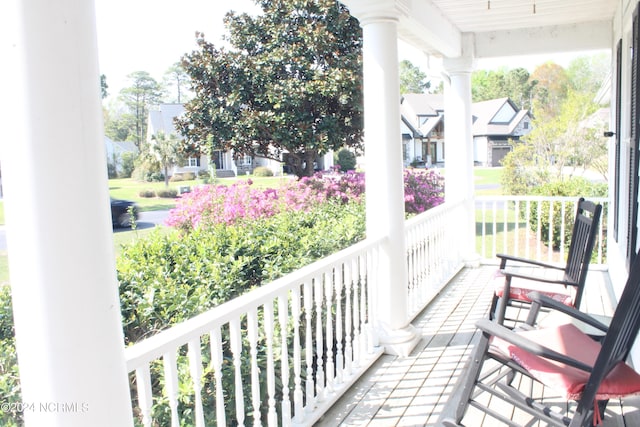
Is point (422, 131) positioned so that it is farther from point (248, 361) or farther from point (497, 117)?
point (248, 361)

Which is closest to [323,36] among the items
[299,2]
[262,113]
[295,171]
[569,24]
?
[299,2]

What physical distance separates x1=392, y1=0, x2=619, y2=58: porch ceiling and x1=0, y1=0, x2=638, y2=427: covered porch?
0.02m

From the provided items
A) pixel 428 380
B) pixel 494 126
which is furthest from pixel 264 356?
pixel 494 126

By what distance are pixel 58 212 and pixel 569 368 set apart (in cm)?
193

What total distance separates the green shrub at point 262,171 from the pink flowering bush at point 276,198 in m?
2.09

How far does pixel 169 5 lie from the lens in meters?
15.1

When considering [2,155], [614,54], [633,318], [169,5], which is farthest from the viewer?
[169,5]

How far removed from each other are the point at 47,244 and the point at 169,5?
15557mm

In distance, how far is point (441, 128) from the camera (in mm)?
21438

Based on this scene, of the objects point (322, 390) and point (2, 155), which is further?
point (322, 390)

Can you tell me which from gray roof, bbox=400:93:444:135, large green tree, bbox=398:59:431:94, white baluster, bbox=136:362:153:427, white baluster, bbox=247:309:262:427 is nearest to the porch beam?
white baluster, bbox=247:309:262:427

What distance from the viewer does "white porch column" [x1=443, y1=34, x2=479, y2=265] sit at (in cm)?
591

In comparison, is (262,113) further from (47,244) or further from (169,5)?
(47,244)

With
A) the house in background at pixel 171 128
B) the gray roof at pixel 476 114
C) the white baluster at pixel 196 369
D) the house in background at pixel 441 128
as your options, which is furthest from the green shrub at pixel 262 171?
the gray roof at pixel 476 114
